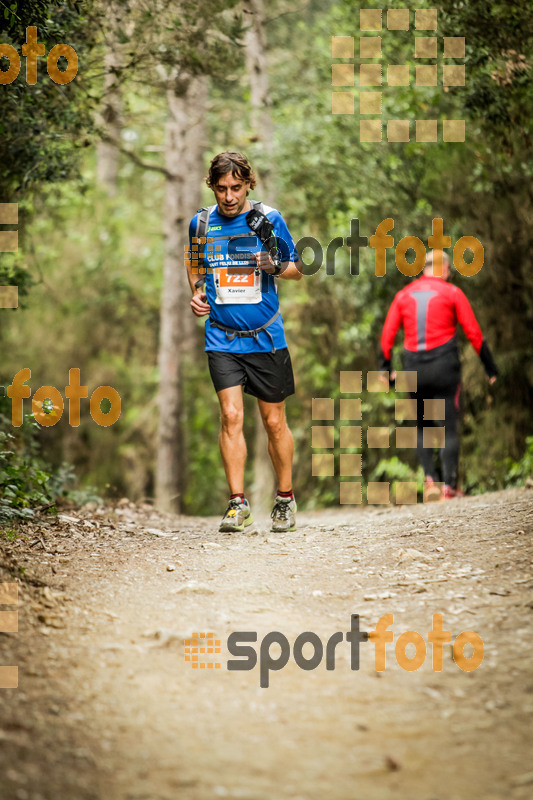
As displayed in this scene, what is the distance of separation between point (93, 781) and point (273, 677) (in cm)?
93

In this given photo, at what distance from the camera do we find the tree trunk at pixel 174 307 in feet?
46.4

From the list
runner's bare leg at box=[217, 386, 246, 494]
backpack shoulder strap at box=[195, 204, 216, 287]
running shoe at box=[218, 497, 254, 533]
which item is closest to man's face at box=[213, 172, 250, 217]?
backpack shoulder strap at box=[195, 204, 216, 287]

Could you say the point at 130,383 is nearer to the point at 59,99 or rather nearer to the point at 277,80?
the point at 277,80

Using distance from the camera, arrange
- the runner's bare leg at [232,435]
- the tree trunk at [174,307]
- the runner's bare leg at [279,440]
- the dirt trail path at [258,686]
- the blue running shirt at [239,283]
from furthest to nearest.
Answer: the tree trunk at [174,307] → the runner's bare leg at [279,440] → the runner's bare leg at [232,435] → the blue running shirt at [239,283] → the dirt trail path at [258,686]

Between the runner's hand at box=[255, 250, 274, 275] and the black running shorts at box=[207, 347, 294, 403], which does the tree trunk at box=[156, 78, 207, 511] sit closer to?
the black running shorts at box=[207, 347, 294, 403]

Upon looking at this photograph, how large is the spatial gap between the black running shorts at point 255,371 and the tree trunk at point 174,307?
333 inches

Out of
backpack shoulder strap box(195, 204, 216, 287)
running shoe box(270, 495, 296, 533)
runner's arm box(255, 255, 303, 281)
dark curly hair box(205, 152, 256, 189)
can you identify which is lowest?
running shoe box(270, 495, 296, 533)

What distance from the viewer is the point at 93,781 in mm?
2363

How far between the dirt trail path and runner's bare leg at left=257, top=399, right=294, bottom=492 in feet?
2.89

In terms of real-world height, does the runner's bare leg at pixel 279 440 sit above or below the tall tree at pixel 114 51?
below

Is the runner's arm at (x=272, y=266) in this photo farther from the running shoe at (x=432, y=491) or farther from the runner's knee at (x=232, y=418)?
the running shoe at (x=432, y=491)

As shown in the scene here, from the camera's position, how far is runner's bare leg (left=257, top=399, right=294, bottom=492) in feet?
19.2

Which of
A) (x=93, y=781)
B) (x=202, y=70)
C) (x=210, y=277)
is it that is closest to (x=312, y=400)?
(x=202, y=70)

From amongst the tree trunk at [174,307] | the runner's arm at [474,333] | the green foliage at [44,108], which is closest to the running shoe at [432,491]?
the runner's arm at [474,333]
